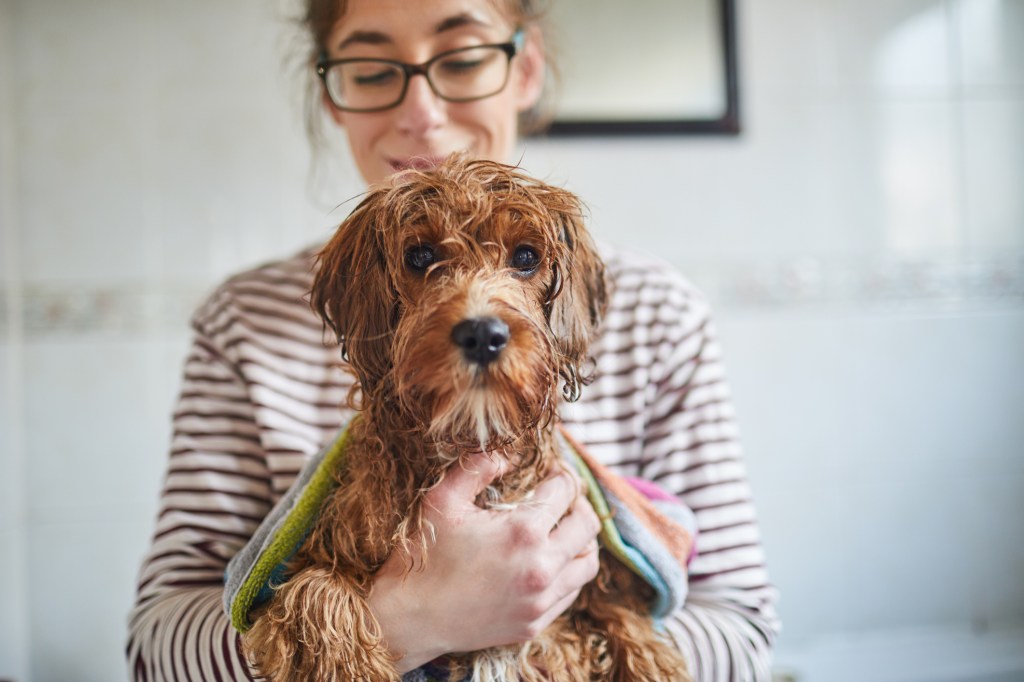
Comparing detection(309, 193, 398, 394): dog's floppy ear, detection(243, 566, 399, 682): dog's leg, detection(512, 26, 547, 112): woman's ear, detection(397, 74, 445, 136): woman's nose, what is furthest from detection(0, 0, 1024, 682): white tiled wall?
detection(243, 566, 399, 682): dog's leg

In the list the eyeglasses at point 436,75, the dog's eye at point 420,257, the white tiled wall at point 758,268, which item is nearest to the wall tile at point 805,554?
the white tiled wall at point 758,268

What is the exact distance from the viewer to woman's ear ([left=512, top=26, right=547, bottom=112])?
142 centimetres

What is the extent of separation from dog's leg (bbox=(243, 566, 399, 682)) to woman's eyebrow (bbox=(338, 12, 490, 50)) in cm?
91

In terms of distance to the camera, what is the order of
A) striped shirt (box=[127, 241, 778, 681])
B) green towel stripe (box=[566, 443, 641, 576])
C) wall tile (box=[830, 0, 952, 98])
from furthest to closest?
wall tile (box=[830, 0, 952, 98])
striped shirt (box=[127, 241, 778, 681])
green towel stripe (box=[566, 443, 641, 576])

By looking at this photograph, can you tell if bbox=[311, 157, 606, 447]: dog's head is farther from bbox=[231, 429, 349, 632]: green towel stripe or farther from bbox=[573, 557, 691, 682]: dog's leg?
bbox=[573, 557, 691, 682]: dog's leg

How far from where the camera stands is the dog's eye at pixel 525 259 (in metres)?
0.98

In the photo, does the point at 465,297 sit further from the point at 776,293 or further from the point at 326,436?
the point at 776,293

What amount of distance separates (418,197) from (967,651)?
9.01ft

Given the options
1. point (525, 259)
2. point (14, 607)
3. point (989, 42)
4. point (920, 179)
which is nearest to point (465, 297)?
point (525, 259)

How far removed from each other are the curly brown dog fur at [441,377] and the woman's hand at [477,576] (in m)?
0.02

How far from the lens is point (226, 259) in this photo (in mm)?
2383

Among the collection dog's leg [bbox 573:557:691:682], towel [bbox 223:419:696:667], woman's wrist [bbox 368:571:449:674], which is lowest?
dog's leg [bbox 573:557:691:682]

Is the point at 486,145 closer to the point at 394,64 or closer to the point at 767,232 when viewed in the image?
the point at 394,64

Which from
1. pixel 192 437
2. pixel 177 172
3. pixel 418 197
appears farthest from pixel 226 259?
pixel 418 197
